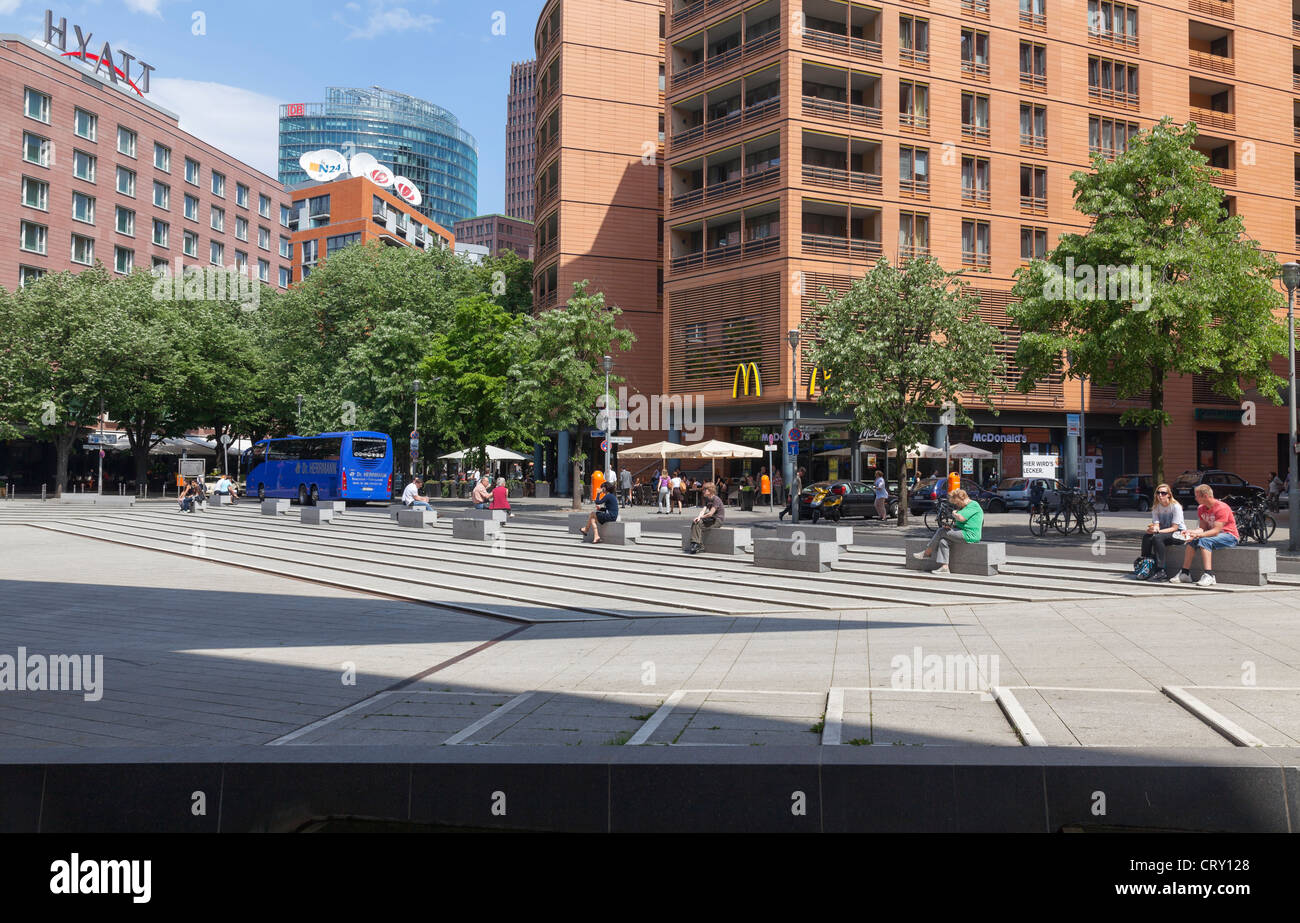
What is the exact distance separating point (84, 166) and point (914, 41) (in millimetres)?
51365

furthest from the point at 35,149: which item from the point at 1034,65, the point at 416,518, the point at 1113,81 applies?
the point at 1113,81

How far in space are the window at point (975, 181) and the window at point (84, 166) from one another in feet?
176

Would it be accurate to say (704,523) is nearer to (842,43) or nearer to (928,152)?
(928,152)

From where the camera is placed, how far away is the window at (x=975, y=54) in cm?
4331

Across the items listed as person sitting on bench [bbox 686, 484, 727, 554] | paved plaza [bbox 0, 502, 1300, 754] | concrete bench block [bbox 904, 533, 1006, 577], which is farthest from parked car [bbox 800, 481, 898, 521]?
concrete bench block [bbox 904, 533, 1006, 577]

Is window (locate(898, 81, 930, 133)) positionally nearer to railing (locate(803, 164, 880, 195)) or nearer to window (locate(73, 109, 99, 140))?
railing (locate(803, 164, 880, 195))

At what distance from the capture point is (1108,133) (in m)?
45.5

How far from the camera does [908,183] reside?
41875 mm

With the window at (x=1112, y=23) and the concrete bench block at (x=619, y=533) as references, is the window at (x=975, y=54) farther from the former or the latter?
the concrete bench block at (x=619, y=533)

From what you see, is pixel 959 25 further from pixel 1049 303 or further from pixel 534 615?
pixel 534 615

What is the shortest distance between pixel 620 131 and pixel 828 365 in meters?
26.4

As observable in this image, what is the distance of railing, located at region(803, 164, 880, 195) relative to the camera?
40188mm

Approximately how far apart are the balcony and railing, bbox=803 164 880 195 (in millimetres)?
19438

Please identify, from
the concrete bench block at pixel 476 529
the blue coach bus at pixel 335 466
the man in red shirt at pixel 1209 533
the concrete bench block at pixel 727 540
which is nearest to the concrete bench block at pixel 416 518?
the concrete bench block at pixel 476 529
